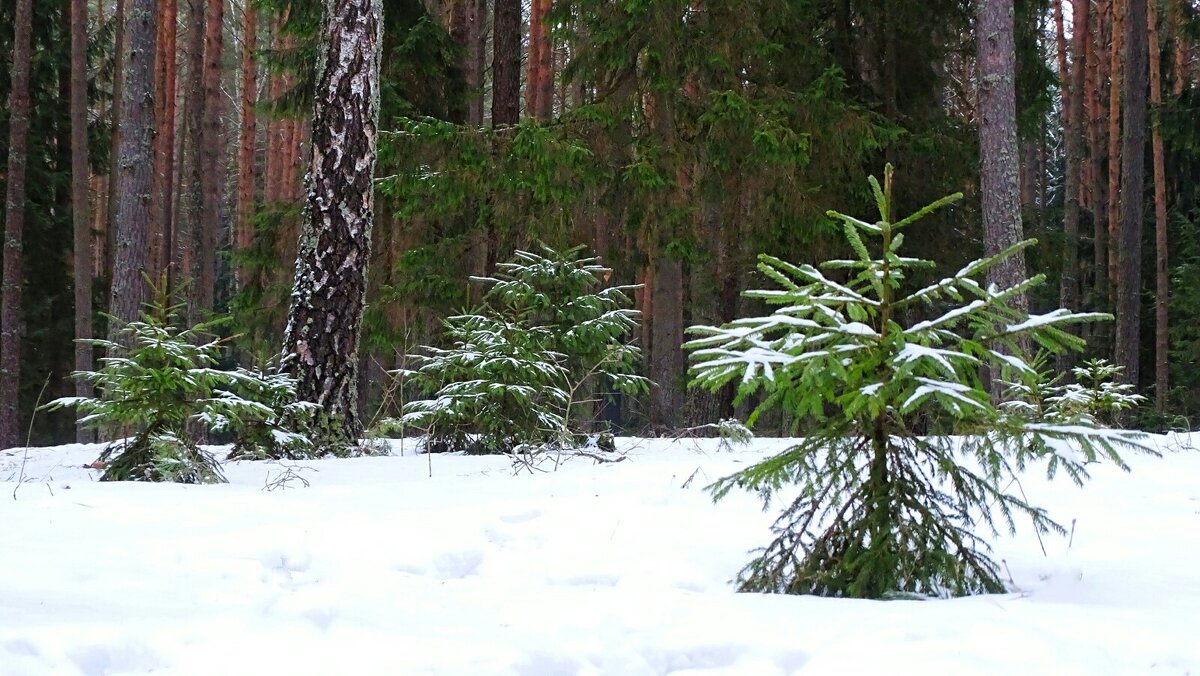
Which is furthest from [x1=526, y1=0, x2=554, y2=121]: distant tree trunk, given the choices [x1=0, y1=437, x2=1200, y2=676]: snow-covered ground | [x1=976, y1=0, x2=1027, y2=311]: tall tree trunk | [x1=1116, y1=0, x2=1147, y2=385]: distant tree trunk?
[x1=0, y1=437, x2=1200, y2=676]: snow-covered ground

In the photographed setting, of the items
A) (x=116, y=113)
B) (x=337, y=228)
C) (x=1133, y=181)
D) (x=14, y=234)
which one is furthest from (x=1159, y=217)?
(x=116, y=113)

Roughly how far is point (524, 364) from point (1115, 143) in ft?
57.3

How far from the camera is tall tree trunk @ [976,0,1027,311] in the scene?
8516 mm

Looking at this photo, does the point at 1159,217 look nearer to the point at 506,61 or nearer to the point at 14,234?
the point at 506,61

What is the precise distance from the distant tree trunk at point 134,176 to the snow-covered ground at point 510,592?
7.17 metres

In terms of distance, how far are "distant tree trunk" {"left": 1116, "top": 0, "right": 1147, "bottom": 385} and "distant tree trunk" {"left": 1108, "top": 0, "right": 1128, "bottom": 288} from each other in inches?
116

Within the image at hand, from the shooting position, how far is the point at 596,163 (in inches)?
389

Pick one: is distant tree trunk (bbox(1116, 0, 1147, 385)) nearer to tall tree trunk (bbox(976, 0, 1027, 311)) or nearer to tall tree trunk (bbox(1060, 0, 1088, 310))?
tall tree trunk (bbox(1060, 0, 1088, 310))

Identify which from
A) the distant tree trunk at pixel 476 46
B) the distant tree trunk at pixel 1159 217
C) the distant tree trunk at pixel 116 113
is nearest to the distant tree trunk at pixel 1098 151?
the distant tree trunk at pixel 1159 217

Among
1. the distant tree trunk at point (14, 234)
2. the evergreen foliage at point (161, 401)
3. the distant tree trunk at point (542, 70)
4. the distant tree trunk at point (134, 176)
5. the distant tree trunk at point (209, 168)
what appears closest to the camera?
the evergreen foliage at point (161, 401)

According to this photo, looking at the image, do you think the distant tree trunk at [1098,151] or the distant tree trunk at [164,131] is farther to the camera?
the distant tree trunk at [1098,151]

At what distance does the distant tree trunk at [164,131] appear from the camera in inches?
742

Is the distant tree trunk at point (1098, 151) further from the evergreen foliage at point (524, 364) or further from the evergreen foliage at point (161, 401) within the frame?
the evergreen foliage at point (161, 401)

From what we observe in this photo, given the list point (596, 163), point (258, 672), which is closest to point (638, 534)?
point (258, 672)
